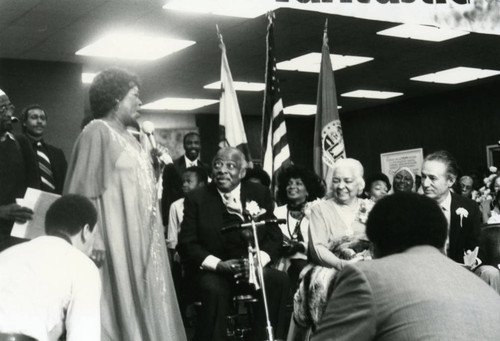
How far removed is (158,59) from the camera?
411 inches

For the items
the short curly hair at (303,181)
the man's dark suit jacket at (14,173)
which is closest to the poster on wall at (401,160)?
the short curly hair at (303,181)

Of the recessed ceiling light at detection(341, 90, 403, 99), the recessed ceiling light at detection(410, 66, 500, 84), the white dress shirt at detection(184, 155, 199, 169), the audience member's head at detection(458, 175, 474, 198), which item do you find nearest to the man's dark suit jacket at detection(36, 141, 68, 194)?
the white dress shirt at detection(184, 155, 199, 169)

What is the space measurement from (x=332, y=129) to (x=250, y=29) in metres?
3.24

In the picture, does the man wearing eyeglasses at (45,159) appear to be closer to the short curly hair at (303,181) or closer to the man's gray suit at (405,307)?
the short curly hair at (303,181)

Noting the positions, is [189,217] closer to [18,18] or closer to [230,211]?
[230,211]

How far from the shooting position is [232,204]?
470cm

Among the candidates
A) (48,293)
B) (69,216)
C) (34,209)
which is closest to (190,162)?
(34,209)

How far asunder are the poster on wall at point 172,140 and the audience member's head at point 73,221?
12.5 metres

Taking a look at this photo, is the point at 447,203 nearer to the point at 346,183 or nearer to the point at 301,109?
the point at 346,183

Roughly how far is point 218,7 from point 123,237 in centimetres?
518

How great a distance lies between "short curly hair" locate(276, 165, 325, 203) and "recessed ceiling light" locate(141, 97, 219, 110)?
8410 millimetres

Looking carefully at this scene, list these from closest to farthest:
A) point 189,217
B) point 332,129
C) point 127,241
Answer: point 127,241 → point 189,217 → point 332,129

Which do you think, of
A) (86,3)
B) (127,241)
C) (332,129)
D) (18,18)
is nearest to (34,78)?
(18,18)

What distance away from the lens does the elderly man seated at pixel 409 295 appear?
166 centimetres
